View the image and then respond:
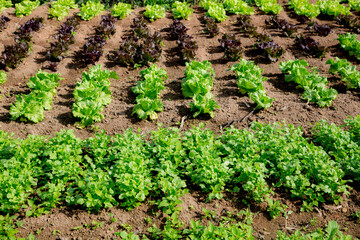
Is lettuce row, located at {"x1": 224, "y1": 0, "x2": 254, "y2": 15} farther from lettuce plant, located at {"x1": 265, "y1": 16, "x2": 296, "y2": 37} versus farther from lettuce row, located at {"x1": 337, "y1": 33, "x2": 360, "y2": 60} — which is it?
lettuce row, located at {"x1": 337, "y1": 33, "x2": 360, "y2": 60}

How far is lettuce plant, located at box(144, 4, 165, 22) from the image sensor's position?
9430 millimetres

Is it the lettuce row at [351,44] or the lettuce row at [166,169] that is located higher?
the lettuce row at [351,44]

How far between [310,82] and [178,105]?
2.73 metres

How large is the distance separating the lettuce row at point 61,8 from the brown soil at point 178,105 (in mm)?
180

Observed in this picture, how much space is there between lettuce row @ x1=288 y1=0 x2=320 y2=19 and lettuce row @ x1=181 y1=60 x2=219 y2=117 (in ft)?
15.0

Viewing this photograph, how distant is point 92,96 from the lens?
6.21 meters

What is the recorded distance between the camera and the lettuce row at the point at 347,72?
702cm

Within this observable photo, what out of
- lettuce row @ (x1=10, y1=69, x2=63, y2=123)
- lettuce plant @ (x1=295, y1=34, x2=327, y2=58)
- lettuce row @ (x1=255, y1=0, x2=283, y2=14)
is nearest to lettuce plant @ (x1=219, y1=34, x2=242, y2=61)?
lettuce plant @ (x1=295, y1=34, x2=327, y2=58)

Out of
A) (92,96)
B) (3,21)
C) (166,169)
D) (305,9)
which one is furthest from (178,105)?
(305,9)

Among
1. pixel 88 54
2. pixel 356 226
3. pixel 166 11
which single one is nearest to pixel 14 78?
pixel 88 54

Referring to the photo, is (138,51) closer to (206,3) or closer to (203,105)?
(203,105)

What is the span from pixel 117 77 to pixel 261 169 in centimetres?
371

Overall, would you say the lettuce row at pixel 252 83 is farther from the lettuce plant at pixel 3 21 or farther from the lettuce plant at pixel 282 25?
the lettuce plant at pixel 3 21

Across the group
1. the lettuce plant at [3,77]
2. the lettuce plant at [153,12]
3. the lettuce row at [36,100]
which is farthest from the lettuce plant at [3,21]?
the lettuce plant at [153,12]
